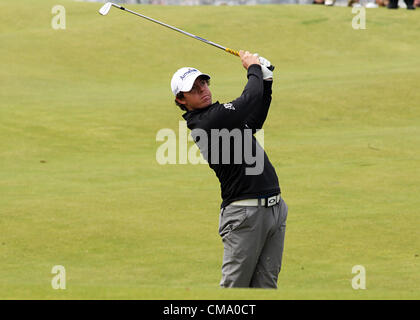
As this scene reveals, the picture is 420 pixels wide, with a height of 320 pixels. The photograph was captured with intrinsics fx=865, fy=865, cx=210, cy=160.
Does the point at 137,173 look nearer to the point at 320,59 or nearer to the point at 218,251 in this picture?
the point at 218,251

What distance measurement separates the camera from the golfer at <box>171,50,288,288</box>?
6.51 m

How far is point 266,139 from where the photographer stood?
Answer: 19781mm

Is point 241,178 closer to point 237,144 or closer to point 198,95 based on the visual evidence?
point 237,144

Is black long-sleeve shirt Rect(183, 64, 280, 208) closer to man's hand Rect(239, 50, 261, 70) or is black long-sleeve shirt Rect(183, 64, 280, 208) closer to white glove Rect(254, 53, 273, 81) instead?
man's hand Rect(239, 50, 261, 70)

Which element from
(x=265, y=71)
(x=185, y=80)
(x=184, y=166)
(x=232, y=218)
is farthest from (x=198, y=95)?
(x=184, y=166)

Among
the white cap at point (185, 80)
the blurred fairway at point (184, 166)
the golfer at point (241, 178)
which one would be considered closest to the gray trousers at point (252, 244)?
the golfer at point (241, 178)

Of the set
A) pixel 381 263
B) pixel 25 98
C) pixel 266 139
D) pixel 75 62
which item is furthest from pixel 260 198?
pixel 75 62

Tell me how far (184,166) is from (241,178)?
33.8 feet

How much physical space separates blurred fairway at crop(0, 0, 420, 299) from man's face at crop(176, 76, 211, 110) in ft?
4.66

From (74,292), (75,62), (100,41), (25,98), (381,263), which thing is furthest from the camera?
(100,41)

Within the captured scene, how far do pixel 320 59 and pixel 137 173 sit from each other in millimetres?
17756

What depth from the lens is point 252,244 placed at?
664 cm

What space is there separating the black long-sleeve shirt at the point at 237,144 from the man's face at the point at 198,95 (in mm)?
66

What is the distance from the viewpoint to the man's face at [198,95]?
6699mm
